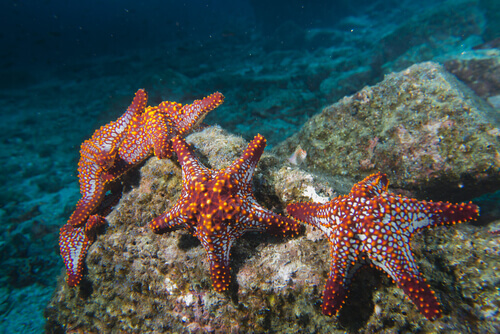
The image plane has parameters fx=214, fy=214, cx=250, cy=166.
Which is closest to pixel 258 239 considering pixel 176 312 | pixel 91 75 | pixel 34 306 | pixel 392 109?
pixel 176 312

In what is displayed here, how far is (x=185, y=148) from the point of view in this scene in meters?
3.68

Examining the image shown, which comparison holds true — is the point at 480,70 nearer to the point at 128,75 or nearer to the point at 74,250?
the point at 74,250

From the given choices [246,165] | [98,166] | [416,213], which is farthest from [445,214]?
[98,166]

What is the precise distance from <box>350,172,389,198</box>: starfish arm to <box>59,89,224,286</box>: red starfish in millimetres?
3294

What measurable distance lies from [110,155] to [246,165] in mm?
3036

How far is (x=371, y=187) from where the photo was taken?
10.1 ft

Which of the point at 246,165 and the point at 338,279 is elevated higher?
the point at 246,165

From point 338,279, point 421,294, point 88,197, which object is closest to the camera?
point 421,294

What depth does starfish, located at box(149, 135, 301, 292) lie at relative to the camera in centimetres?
293

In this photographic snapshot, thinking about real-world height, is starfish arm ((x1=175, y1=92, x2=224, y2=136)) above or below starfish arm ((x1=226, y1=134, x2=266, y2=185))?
above

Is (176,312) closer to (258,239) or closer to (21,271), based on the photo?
(258,239)

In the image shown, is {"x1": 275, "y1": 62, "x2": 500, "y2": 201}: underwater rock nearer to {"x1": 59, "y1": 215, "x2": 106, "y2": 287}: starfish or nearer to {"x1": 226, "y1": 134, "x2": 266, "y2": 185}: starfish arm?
{"x1": 226, "y1": 134, "x2": 266, "y2": 185}: starfish arm

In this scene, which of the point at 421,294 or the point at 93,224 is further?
the point at 93,224

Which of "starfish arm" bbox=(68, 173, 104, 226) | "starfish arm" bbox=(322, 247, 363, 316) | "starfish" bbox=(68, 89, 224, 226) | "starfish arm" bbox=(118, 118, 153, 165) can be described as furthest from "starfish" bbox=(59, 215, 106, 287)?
"starfish arm" bbox=(322, 247, 363, 316)
